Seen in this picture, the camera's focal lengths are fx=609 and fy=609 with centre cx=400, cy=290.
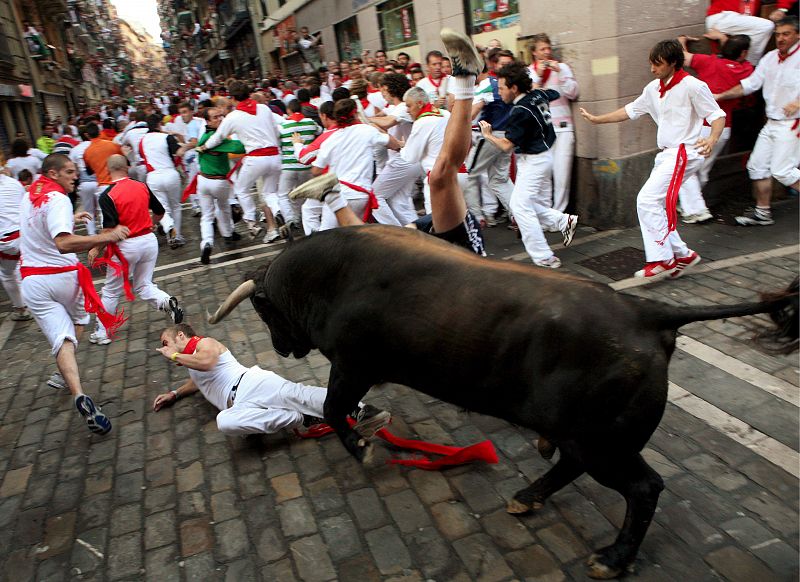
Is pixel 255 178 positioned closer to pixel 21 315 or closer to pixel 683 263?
pixel 21 315

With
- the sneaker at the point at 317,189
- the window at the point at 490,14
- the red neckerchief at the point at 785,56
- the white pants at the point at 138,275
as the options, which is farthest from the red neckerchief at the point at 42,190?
the window at the point at 490,14

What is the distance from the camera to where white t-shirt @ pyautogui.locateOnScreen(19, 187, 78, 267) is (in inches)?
197

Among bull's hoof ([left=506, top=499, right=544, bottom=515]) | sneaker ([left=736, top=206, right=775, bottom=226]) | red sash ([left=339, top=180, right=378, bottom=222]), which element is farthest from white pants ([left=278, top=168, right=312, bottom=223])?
bull's hoof ([left=506, top=499, right=544, bottom=515])

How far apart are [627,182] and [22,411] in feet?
23.0

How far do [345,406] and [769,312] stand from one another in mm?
2107

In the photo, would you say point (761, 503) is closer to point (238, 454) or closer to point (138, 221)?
point (238, 454)

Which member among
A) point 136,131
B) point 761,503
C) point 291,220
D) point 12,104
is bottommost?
point 761,503

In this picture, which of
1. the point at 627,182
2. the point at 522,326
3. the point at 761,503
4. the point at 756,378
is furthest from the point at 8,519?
the point at 627,182

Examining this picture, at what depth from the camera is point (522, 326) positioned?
8.45 feet

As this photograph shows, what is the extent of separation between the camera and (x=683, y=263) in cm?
612

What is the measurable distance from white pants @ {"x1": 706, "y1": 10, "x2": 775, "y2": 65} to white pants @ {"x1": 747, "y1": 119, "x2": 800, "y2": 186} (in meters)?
1.22

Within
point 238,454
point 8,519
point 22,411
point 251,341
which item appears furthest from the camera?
point 251,341

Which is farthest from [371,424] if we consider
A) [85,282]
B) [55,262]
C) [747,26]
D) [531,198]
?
[747,26]

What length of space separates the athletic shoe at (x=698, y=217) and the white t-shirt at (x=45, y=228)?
6.81m
